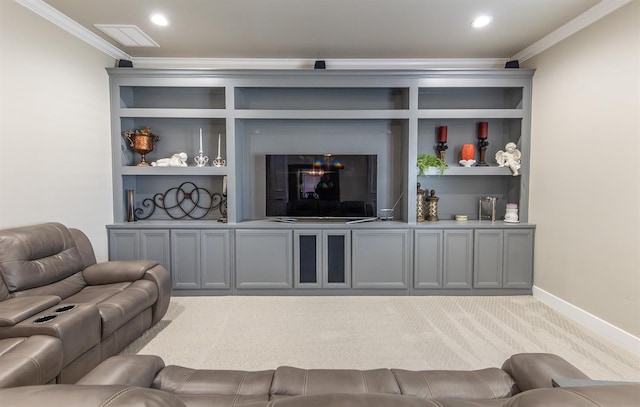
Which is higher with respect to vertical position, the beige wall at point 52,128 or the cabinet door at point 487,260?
the beige wall at point 52,128

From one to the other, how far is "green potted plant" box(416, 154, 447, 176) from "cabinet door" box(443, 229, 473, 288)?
2.48ft

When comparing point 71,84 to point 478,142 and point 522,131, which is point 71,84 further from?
point 522,131

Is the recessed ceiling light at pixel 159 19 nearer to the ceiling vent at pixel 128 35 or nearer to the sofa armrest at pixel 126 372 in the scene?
the ceiling vent at pixel 128 35

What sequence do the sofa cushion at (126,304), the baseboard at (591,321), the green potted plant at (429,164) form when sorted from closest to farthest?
the sofa cushion at (126,304), the baseboard at (591,321), the green potted plant at (429,164)

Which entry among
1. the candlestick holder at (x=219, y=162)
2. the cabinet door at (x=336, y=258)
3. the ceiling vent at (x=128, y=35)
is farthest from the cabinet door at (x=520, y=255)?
→ the ceiling vent at (x=128, y=35)

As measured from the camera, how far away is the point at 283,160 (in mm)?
4273

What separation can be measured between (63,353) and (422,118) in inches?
156

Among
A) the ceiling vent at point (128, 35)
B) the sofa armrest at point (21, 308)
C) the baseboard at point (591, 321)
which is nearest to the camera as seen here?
the sofa armrest at point (21, 308)

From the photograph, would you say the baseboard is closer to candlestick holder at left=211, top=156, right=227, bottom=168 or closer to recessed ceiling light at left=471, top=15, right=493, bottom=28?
recessed ceiling light at left=471, top=15, right=493, bottom=28

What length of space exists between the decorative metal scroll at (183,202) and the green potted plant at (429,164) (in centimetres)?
255

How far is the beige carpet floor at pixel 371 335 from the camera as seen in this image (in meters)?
2.60

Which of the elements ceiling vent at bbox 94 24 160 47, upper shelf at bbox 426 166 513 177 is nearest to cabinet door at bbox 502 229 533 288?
upper shelf at bbox 426 166 513 177

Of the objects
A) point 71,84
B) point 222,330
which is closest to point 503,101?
point 222,330

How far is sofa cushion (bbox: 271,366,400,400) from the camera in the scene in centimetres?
128
